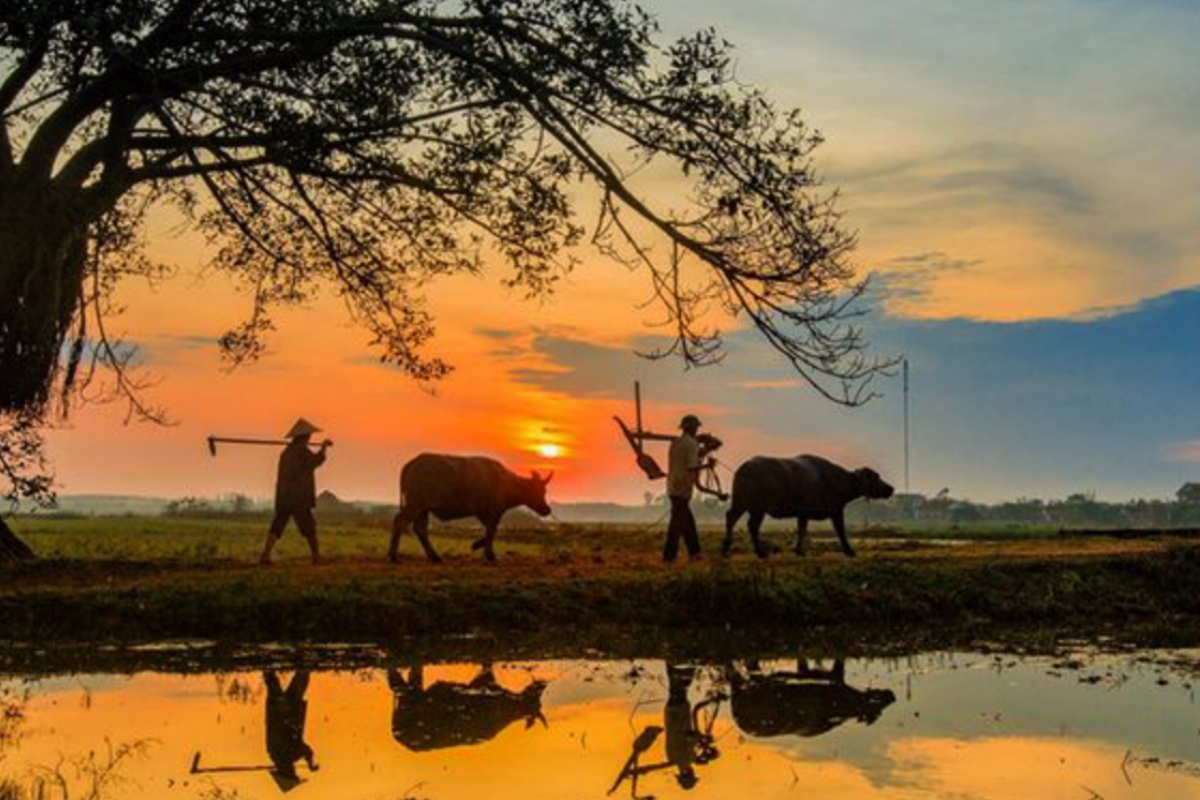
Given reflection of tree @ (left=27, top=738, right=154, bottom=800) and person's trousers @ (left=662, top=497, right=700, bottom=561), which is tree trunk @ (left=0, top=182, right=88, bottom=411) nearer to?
reflection of tree @ (left=27, top=738, right=154, bottom=800)

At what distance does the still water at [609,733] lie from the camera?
8.92 m

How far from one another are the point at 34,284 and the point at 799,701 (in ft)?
33.7

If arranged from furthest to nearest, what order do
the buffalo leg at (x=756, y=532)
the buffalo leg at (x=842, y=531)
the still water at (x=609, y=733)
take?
the buffalo leg at (x=842, y=531), the buffalo leg at (x=756, y=532), the still water at (x=609, y=733)

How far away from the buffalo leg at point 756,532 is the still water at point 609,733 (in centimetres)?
989

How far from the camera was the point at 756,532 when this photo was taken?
82.7 feet

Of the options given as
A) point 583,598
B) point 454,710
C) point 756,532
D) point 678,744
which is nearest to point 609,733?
point 678,744

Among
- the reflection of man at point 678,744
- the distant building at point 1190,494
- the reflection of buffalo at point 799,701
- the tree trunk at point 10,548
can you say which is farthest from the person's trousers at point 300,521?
the distant building at point 1190,494

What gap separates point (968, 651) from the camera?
52.5 feet

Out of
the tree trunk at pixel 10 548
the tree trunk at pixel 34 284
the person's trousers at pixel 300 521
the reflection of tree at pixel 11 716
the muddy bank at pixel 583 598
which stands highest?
the tree trunk at pixel 34 284

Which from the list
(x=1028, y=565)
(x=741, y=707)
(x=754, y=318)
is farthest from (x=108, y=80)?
(x=1028, y=565)

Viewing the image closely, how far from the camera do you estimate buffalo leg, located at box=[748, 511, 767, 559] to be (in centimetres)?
2453

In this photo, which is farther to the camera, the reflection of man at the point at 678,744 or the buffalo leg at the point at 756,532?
the buffalo leg at the point at 756,532

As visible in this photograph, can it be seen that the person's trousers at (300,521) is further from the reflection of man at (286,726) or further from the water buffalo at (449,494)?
the reflection of man at (286,726)

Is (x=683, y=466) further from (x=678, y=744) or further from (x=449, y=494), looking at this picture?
(x=678, y=744)
